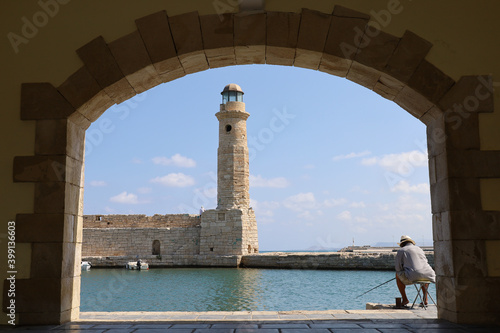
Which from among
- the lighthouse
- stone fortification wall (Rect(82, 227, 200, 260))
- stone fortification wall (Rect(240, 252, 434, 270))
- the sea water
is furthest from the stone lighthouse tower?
the sea water

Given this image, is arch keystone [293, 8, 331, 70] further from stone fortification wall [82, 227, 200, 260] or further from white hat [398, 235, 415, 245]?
stone fortification wall [82, 227, 200, 260]

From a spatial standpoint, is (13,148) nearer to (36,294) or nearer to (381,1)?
(36,294)

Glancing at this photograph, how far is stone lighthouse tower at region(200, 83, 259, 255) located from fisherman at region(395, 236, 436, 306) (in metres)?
19.1

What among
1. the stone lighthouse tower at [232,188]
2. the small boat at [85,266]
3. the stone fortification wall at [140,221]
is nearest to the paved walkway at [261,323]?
the stone lighthouse tower at [232,188]

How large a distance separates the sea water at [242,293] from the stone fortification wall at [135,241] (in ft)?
25.4

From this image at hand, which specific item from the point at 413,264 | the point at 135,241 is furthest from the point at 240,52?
the point at 135,241

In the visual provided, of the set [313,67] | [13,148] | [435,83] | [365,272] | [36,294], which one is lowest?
[365,272]

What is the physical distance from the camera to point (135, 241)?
2673 centimetres

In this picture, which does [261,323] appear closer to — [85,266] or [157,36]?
[157,36]

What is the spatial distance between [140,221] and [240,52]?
25002 mm

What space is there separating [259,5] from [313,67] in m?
0.82

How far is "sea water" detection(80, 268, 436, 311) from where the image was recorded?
10930 mm

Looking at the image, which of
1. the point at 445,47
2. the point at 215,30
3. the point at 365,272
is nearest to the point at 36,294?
the point at 215,30

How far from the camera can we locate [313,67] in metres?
4.20
